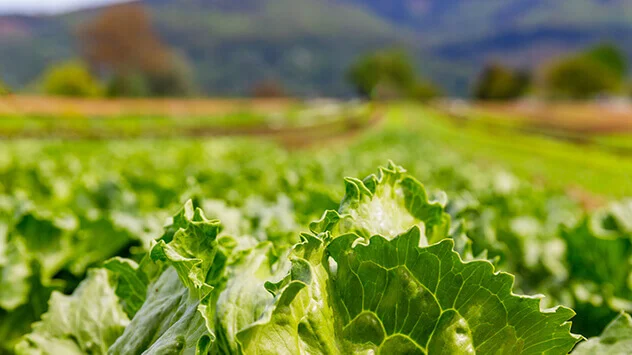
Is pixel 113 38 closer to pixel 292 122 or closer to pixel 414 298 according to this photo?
pixel 292 122

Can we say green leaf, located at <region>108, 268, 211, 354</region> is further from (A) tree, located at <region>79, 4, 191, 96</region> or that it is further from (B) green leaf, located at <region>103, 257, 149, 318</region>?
(A) tree, located at <region>79, 4, 191, 96</region>

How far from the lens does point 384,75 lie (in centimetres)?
10531

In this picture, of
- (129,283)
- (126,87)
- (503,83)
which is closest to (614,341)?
(129,283)

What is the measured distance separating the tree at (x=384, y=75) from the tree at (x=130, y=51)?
35.3 meters

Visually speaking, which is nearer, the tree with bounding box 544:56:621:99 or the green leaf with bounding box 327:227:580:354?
the green leaf with bounding box 327:227:580:354

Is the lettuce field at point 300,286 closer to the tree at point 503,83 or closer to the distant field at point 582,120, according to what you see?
the distant field at point 582,120

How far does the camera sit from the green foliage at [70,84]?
6288 centimetres

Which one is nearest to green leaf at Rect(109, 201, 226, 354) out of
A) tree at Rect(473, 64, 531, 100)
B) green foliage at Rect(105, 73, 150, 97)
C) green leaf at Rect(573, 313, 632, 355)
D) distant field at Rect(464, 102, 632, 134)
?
green leaf at Rect(573, 313, 632, 355)

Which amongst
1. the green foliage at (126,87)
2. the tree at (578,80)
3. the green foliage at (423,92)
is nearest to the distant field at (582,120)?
the tree at (578,80)

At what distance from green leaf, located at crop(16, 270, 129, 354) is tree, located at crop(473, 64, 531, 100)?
345 ft

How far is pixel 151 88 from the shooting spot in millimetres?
80062

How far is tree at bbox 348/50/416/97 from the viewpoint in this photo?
4126 inches

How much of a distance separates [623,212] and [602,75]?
282 ft

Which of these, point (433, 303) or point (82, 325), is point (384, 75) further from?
point (433, 303)
